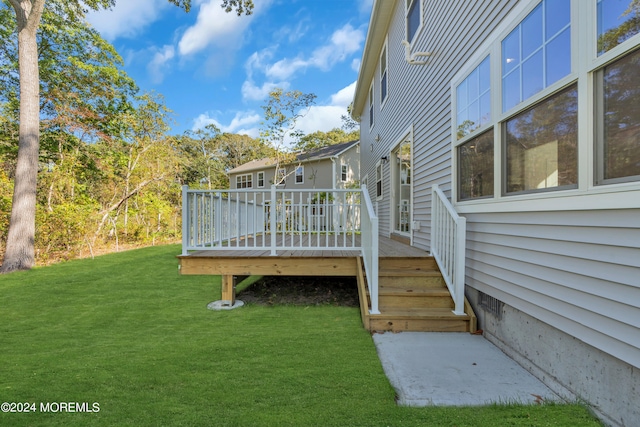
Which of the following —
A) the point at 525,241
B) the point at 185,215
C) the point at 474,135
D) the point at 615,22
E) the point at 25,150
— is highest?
the point at 25,150

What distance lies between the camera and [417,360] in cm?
252

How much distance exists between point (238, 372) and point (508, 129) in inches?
121

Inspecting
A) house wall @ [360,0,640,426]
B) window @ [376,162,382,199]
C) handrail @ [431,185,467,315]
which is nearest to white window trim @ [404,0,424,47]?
house wall @ [360,0,640,426]

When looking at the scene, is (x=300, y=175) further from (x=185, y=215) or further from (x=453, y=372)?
(x=453, y=372)

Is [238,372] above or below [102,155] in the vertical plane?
below

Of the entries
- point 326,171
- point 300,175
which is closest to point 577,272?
point 326,171

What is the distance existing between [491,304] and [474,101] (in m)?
2.12

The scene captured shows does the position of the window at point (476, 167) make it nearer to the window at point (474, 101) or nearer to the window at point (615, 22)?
the window at point (474, 101)

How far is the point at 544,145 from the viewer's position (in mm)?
2260

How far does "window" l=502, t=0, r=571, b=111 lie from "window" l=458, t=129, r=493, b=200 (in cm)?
45

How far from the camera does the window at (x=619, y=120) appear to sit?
5.15 feet

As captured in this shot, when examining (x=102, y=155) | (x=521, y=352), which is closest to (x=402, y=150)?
(x=521, y=352)

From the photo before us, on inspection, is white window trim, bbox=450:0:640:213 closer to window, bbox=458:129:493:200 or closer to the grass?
window, bbox=458:129:493:200

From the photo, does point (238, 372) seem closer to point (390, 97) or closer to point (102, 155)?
point (390, 97)
